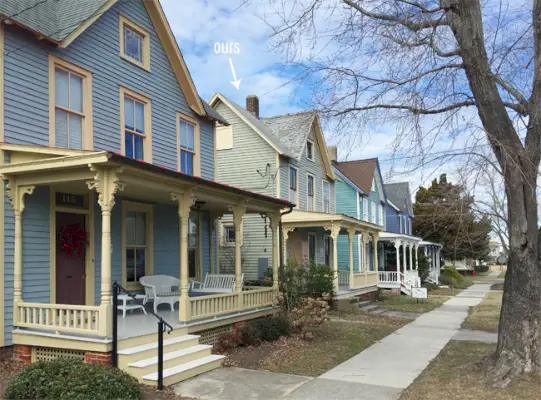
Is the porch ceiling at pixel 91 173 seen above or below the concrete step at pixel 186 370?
above

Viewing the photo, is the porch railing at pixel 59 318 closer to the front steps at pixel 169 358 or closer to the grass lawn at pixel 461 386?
the front steps at pixel 169 358

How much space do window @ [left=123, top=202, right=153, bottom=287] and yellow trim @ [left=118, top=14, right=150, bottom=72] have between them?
11.5 feet

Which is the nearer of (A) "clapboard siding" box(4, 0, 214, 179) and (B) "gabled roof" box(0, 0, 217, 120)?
(A) "clapboard siding" box(4, 0, 214, 179)

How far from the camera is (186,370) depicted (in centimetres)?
805

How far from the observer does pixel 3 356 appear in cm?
846

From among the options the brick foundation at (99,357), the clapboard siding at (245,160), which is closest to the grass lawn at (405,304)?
the clapboard siding at (245,160)

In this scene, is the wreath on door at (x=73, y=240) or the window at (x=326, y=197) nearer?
the wreath on door at (x=73, y=240)

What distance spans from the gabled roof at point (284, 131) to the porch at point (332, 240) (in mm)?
3392

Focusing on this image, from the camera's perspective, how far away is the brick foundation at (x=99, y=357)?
7664mm

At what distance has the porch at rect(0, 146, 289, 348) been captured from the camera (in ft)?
26.1

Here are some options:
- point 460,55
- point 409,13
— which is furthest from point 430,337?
point 409,13

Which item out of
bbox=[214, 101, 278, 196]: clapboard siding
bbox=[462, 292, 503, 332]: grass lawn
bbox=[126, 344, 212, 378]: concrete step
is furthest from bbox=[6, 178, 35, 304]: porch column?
bbox=[214, 101, 278, 196]: clapboard siding

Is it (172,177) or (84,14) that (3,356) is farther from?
(84,14)

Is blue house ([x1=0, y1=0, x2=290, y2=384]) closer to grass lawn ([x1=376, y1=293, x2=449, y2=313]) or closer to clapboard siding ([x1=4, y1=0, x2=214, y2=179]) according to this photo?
clapboard siding ([x1=4, y1=0, x2=214, y2=179])
